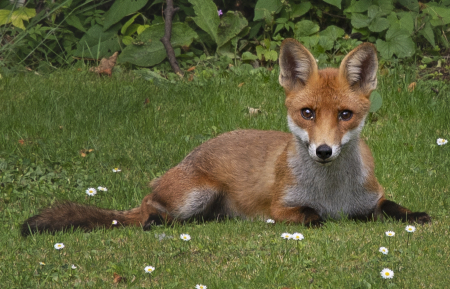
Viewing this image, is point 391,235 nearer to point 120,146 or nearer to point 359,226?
point 359,226

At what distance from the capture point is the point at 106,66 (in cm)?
934

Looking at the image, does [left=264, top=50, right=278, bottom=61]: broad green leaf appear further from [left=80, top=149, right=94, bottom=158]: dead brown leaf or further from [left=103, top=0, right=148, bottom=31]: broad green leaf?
[left=80, top=149, right=94, bottom=158]: dead brown leaf

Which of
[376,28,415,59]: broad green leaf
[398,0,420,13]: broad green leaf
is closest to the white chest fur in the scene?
[376,28,415,59]: broad green leaf

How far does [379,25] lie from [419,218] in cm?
450

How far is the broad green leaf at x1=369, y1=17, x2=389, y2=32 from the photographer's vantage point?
8734 millimetres

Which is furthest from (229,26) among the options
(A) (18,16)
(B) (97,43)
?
(A) (18,16)

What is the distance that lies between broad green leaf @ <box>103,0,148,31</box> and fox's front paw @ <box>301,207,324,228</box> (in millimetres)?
5252

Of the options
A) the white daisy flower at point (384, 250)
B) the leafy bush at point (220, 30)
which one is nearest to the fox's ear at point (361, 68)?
the white daisy flower at point (384, 250)

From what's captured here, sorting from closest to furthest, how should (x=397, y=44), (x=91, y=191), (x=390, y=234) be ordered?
(x=390, y=234) → (x=91, y=191) → (x=397, y=44)

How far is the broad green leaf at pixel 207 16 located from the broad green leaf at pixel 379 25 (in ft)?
7.32

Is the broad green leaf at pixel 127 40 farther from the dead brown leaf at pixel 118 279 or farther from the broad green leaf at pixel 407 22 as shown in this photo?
the dead brown leaf at pixel 118 279

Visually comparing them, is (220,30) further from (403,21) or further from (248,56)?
(403,21)

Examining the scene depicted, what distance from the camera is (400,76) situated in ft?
27.7

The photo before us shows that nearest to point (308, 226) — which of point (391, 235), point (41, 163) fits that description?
point (391, 235)
